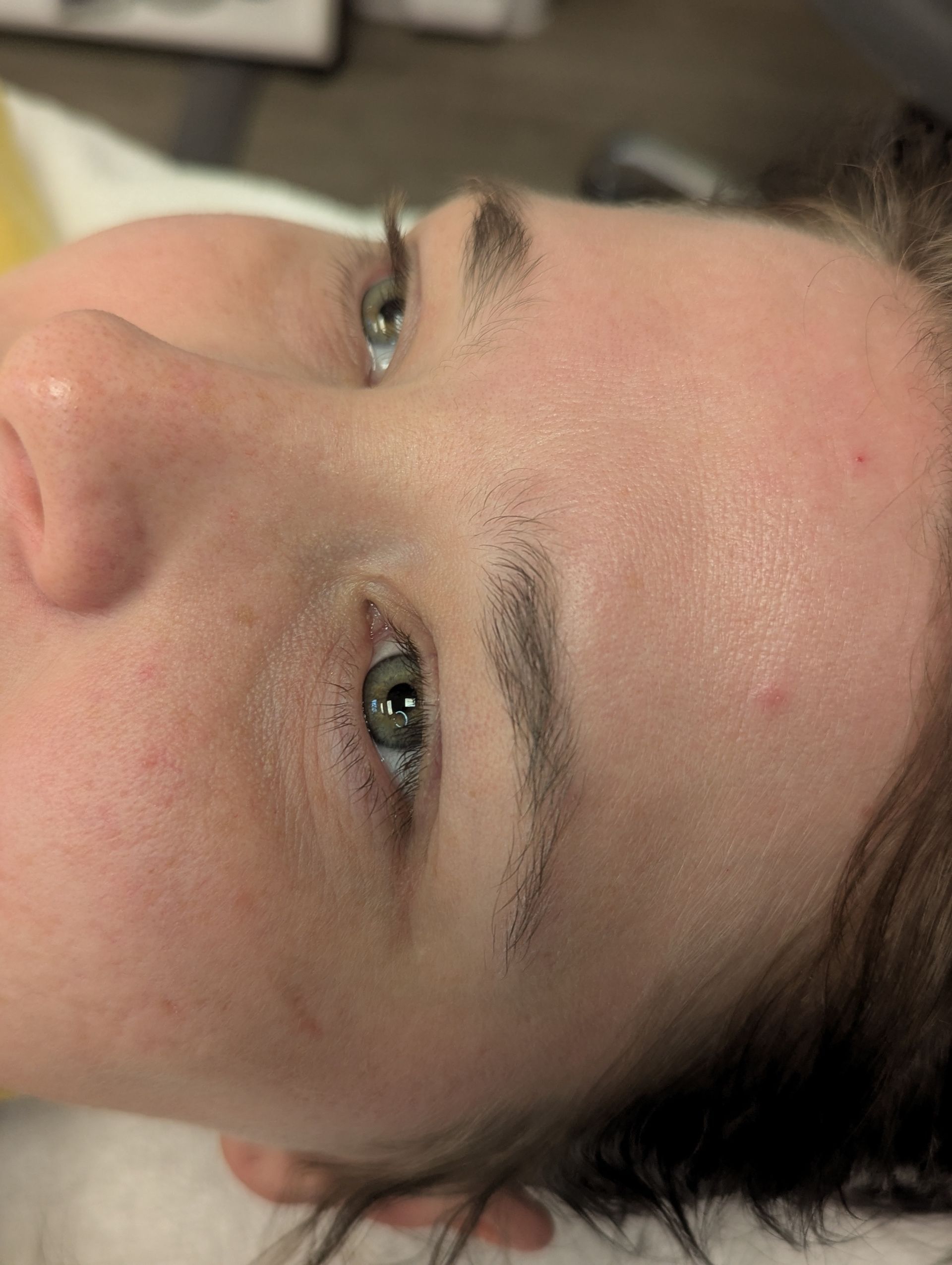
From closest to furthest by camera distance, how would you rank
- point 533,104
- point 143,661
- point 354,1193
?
point 143,661
point 354,1193
point 533,104

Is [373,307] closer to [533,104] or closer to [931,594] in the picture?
[931,594]

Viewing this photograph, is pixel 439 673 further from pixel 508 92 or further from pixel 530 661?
pixel 508 92

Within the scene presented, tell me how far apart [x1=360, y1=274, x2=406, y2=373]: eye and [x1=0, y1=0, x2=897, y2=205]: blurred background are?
116 cm

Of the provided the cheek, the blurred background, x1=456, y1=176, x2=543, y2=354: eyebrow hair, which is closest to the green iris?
the cheek

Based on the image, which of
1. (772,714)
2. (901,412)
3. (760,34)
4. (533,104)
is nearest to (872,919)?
(772,714)

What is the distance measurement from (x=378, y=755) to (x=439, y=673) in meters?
0.08

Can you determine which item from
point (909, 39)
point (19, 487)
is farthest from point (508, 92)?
point (19, 487)

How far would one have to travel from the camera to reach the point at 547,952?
0.66m

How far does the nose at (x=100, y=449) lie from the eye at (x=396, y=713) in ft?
0.53

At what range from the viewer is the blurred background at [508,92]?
1.93m

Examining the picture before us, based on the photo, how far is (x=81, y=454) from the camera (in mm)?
631

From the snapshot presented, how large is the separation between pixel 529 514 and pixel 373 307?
1.09 ft

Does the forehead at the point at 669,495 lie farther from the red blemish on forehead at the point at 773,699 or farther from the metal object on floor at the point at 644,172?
the metal object on floor at the point at 644,172

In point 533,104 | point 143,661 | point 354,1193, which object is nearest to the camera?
point 143,661
